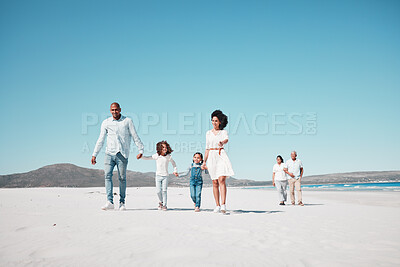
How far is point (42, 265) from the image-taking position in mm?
2514

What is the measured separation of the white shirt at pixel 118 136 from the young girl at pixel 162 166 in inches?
31.3

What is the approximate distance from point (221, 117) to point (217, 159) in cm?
95

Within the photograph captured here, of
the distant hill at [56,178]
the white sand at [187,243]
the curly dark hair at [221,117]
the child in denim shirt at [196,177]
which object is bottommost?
the distant hill at [56,178]

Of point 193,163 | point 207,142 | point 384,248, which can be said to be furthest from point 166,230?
point 193,163

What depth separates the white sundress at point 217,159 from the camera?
657 centimetres

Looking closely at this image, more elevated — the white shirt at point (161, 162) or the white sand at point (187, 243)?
the white shirt at point (161, 162)

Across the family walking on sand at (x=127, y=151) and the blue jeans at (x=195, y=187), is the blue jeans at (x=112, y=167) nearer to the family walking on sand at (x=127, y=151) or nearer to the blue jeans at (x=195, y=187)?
the family walking on sand at (x=127, y=151)

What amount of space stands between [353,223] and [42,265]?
4.73 metres

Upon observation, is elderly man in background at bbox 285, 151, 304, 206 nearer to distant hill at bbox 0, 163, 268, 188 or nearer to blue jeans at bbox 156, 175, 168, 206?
blue jeans at bbox 156, 175, 168, 206

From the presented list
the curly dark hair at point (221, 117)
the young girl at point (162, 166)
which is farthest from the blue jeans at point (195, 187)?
the curly dark hair at point (221, 117)

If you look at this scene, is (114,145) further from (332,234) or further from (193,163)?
(332,234)

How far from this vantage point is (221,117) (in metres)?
6.83

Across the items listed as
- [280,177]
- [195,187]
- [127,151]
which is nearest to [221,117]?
[195,187]

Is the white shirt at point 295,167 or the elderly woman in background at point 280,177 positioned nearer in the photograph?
the elderly woman in background at point 280,177
